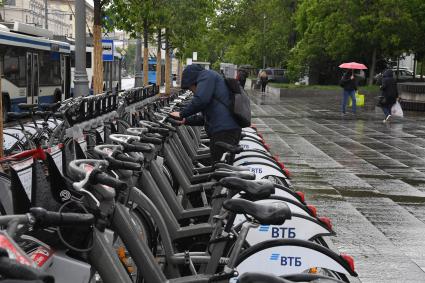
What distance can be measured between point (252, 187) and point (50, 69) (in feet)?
74.5

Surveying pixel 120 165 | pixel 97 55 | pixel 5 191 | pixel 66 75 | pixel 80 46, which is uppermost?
pixel 80 46

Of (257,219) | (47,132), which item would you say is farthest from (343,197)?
(257,219)

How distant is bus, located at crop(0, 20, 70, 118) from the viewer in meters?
20.4

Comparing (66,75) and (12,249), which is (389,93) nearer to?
(66,75)

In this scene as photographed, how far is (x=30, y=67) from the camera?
22484 millimetres

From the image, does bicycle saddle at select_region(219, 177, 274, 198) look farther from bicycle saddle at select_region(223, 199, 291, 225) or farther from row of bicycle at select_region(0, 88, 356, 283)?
bicycle saddle at select_region(223, 199, 291, 225)

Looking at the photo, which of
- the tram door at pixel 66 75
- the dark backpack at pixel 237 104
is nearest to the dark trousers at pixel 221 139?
the dark backpack at pixel 237 104

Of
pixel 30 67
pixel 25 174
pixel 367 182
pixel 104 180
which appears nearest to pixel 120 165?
pixel 25 174

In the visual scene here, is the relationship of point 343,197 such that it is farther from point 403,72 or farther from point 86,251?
point 403,72

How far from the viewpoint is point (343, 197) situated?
28.1 ft

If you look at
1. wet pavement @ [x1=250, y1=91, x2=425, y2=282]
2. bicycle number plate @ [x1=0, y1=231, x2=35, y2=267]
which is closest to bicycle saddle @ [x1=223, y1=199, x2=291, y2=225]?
bicycle number plate @ [x1=0, y1=231, x2=35, y2=267]

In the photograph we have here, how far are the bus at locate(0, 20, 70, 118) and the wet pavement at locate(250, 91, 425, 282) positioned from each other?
25.5ft

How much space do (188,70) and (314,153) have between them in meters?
7.24

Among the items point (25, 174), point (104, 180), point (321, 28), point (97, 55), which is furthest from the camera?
point (321, 28)
